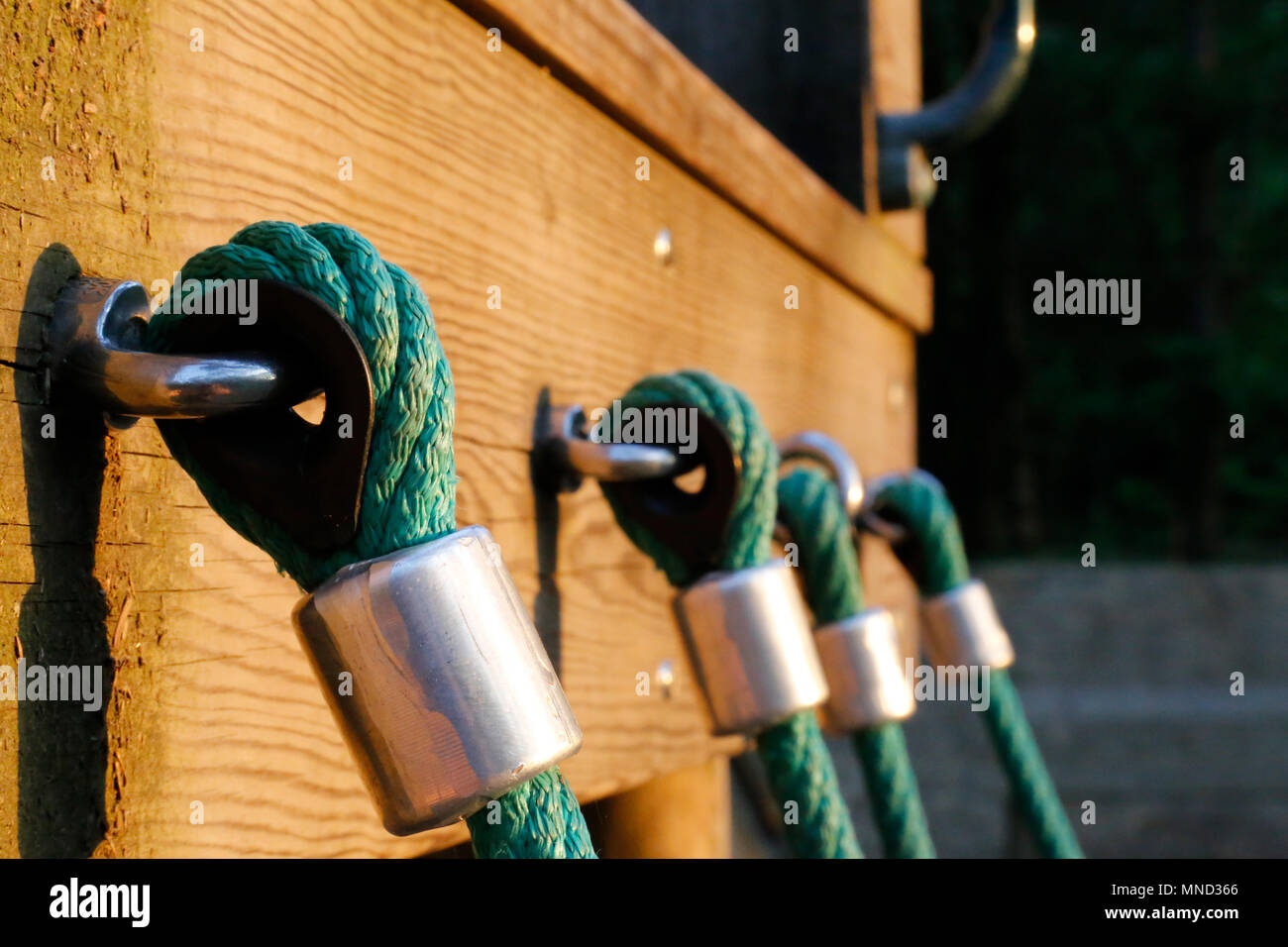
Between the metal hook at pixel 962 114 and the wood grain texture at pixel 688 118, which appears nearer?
the wood grain texture at pixel 688 118

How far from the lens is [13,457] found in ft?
1.22

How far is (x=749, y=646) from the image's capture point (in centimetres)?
63

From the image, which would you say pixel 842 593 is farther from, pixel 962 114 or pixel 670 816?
pixel 962 114

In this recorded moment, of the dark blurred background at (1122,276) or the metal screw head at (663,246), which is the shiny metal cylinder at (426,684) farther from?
the dark blurred background at (1122,276)

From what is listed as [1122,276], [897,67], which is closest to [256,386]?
[897,67]

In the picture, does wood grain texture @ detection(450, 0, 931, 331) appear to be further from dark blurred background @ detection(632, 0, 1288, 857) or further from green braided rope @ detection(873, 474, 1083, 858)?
dark blurred background @ detection(632, 0, 1288, 857)

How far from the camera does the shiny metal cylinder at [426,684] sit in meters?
0.38

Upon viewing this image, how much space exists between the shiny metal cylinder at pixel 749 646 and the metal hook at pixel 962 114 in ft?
2.17

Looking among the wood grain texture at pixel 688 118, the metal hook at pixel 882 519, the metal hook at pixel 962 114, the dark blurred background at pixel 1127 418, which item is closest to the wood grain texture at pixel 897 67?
the metal hook at pixel 962 114

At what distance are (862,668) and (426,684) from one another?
0.46m

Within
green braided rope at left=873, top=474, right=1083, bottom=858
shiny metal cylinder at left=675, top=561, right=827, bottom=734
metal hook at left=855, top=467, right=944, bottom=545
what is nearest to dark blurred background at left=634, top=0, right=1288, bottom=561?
green braided rope at left=873, top=474, right=1083, bottom=858

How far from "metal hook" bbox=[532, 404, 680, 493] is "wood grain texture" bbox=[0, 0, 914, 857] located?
16mm
